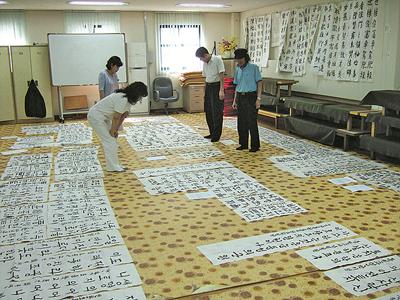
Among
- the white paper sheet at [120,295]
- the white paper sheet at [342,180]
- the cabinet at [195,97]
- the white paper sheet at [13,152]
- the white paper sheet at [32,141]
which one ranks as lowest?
the white paper sheet at [120,295]

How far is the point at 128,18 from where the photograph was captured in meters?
9.50

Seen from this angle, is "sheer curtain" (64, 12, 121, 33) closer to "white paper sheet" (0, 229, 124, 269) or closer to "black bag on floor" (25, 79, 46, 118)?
"black bag on floor" (25, 79, 46, 118)

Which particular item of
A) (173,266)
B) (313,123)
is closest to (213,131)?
(313,123)

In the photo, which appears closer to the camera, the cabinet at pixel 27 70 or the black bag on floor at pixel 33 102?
the cabinet at pixel 27 70

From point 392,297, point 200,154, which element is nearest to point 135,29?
point 200,154

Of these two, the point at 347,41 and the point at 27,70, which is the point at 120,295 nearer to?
the point at 347,41

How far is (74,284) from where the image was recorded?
8.07 feet

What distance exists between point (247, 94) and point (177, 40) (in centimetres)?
472

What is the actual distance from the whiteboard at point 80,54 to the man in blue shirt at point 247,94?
415 cm

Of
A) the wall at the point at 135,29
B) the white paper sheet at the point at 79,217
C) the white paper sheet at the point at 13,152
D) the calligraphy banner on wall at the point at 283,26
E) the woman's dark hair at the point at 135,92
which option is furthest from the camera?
the wall at the point at 135,29

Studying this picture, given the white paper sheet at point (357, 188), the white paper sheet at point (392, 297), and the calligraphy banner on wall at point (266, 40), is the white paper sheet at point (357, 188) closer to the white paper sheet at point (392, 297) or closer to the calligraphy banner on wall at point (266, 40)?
the white paper sheet at point (392, 297)

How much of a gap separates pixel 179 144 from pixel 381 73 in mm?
3004

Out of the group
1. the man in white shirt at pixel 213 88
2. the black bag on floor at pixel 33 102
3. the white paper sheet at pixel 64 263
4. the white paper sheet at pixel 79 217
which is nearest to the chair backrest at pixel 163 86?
the black bag on floor at pixel 33 102

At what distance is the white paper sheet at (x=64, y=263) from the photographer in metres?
2.57
